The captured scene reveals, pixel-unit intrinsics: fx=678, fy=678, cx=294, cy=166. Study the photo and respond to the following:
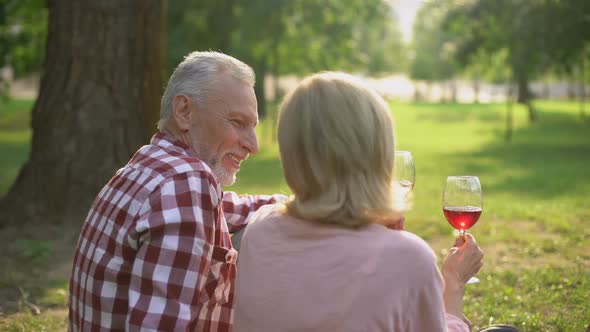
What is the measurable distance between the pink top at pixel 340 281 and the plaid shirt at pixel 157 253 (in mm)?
232

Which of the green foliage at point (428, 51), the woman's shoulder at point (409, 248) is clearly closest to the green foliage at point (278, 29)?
the woman's shoulder at point (409, 248)

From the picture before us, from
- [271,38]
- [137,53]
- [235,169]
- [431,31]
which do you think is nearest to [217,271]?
[235,169]

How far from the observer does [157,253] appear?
2232mm

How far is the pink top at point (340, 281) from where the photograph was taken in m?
1.93

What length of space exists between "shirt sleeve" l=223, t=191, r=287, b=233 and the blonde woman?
1.33 metres

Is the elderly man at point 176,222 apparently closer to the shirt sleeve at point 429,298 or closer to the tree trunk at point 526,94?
the shirt sleeve at point 429,298

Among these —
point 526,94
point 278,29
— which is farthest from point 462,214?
A: point 526,94

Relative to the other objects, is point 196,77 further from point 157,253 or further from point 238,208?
point 238,208

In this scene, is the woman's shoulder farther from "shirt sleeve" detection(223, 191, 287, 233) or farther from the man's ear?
"shirt sleeve" detection(223, 191, 287, 233)

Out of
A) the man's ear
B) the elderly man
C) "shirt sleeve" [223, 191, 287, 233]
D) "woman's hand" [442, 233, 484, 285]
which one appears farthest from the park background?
the man's ear

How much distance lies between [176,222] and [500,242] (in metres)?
5.89

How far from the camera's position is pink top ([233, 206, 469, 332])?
1931 mm

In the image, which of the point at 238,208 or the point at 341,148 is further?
the point at 238,208

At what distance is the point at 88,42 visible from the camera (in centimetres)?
682
